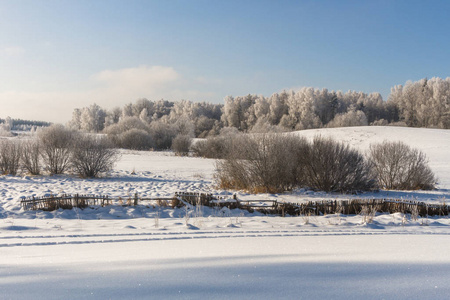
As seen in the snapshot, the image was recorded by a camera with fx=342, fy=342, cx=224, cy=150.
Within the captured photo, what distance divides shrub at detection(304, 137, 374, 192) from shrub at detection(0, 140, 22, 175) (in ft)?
58.6

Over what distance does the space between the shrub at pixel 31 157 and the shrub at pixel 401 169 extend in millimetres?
20634

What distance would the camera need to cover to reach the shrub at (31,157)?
21.7 m

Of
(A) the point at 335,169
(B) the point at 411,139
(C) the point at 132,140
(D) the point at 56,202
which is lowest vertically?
(D) the point at 56,202

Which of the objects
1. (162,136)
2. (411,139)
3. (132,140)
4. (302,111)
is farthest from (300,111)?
(132,140)

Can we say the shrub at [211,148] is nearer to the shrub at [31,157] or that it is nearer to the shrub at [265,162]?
the shrub at [31,157]

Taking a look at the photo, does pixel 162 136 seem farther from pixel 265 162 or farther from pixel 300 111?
pixel 265 162

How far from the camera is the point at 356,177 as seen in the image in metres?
17.1

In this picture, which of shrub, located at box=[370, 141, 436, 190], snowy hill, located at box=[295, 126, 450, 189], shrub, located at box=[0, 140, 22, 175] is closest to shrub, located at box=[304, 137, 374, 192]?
shrub, located at box=[370, 141, 436, 190]

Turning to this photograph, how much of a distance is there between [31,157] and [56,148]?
5.10ft

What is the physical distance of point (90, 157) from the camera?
21578 millimetres

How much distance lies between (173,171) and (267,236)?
1880 cm

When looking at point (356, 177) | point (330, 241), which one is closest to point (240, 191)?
point (356, 177)

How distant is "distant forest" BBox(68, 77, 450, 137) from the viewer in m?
76.0

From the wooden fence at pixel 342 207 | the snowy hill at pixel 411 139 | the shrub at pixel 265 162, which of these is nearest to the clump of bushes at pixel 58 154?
the shrub at pixel 265 162
